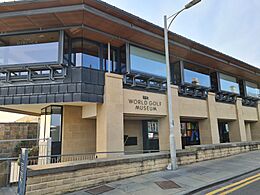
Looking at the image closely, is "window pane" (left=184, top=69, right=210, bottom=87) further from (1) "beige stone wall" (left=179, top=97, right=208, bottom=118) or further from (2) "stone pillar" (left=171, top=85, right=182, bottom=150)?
(2) "stone pillar" (left=171, top=85, right=182, bottom=150)

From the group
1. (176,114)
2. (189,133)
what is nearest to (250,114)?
(189,133)

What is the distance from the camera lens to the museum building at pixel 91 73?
9.34m

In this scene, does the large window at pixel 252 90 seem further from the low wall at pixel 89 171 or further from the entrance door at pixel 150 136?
the low wall at pixel 89 171

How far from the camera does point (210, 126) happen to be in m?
14.6

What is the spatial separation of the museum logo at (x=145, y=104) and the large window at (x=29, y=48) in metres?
4.43

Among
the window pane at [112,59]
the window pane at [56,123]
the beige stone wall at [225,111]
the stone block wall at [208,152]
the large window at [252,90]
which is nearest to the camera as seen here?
the stone block wall at [208,152]

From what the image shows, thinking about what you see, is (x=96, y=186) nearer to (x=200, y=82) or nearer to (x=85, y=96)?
(x=85, y=96)

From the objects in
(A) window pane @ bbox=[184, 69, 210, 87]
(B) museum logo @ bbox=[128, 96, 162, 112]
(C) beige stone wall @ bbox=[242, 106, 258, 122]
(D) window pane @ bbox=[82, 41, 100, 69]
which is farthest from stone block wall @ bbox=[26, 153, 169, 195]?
(C) beige stone wall @ bbox=[242, 106, 258, 122]

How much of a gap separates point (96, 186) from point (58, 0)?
23.3 feet

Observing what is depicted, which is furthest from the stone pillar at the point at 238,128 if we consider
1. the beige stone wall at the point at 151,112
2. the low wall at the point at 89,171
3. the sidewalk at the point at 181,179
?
the low wall at the point at 89,171

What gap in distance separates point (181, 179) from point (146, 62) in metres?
7.21

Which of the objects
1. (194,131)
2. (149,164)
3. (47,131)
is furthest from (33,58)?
(194,131)

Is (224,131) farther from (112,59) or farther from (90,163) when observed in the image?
(90,163)

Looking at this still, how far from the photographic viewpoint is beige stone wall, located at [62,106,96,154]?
1074 cm
